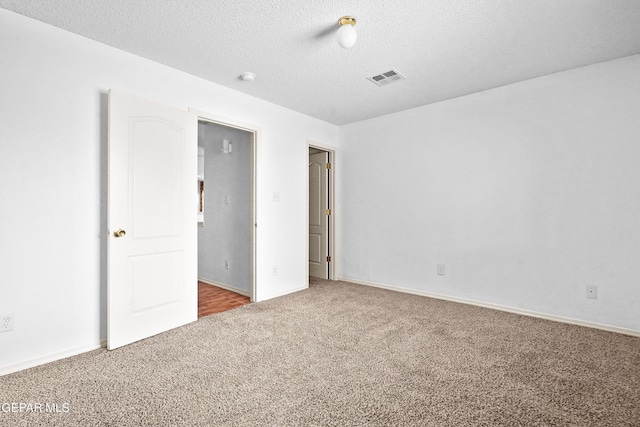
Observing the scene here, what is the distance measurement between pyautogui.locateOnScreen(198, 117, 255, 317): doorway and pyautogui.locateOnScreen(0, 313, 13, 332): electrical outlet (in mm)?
1703

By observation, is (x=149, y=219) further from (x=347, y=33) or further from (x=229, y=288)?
(x=347, y=33)

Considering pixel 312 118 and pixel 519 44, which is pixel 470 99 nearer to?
pixel 519 44

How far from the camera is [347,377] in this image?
207cm

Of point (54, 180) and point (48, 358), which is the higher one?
point (54, 180)

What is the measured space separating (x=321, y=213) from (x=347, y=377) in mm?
3294

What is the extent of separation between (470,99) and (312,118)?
210 cm

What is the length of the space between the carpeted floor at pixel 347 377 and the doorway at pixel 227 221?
1.01 m

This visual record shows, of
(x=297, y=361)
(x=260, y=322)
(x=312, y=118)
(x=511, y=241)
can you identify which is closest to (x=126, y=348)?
(x=260, y=322)

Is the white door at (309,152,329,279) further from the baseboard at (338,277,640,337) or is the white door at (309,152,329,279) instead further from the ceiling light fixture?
the ceiling light fixture

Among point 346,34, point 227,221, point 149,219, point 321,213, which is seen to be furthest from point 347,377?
point 321,213

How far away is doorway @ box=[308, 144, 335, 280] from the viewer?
16.7 ft

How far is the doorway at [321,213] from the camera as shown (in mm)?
5090

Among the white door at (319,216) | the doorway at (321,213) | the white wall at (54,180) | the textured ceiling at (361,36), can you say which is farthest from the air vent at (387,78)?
the white wall at (54,180)

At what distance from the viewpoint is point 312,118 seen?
466 centimetres
